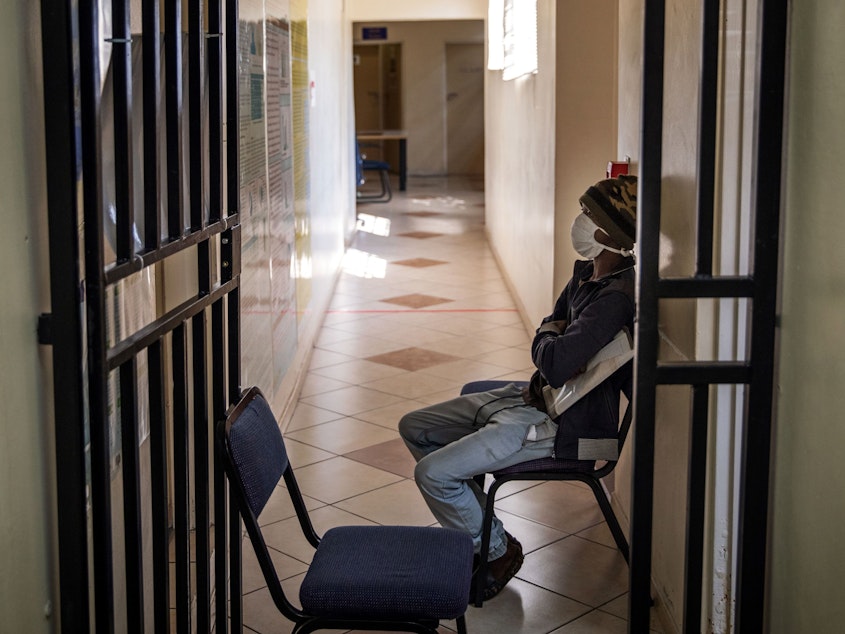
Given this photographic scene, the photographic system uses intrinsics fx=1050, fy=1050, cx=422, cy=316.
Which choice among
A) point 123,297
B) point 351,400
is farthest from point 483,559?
point 351,400

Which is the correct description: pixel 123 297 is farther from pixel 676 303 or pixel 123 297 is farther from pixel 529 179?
pixel 529 179

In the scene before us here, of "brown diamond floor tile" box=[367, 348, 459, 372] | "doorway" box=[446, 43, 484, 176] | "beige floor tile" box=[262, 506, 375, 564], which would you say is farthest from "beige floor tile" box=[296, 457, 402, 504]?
"doorway" box=[446, 43, 484, 176]

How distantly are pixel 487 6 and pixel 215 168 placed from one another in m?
8.74

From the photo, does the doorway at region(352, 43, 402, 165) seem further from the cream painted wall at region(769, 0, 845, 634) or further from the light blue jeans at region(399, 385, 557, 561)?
the cream painted wall at region(769, 0, 845, 634)

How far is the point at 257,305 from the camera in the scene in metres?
3.81

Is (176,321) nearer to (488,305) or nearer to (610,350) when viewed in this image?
(610,350)

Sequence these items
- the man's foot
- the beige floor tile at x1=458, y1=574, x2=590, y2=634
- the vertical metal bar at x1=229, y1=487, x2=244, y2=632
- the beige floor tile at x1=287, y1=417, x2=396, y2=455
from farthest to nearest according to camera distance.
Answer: the beige floor tile at x1=287, y1=417, x2=396, y2=455 → the man's foot → the beige floor tile at x1=458, y1=574, x2=590, y2=634 → the vertical metal bar at x1=229, y1=487, x2=244, y2=632

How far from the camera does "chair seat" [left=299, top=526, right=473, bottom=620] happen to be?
6.91ft

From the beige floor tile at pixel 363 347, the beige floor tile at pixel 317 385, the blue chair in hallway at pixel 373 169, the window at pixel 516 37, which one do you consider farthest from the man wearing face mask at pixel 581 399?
the blue chair in hallway at pixel 373 169

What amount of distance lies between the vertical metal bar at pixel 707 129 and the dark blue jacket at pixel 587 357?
0.99 m

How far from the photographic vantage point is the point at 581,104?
4895 millimetres

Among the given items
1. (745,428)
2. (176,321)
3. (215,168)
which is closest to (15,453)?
(176,321)

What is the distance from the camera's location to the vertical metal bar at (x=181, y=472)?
6.32 feet

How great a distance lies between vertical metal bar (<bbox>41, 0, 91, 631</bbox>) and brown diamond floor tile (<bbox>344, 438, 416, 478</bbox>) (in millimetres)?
2437
